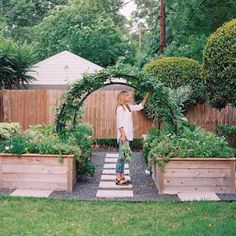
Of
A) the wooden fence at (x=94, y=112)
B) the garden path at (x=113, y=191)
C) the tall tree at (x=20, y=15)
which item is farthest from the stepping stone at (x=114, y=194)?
the tall tree at (x=20, y=15)

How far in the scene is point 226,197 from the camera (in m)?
8.01

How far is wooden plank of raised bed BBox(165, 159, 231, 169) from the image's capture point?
8.43 meters

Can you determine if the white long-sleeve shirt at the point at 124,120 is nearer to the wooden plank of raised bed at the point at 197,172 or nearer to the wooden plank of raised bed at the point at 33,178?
the wooden plank of raised bed at the point at 197,172

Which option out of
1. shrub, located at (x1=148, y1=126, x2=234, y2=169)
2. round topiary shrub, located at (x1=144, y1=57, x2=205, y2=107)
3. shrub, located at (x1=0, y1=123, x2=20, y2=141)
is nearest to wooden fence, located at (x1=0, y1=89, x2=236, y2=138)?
round topiary shrub, located at (x1=144, y1=57, x2=205, y2=107)

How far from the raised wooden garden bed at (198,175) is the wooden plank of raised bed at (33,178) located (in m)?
1.64

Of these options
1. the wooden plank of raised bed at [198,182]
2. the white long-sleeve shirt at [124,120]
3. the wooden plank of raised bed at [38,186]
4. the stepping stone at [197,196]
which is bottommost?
the stepping stone at [197,196]

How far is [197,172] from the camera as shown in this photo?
844 cm

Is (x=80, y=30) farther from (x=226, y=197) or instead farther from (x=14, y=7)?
(x=226, y=197)

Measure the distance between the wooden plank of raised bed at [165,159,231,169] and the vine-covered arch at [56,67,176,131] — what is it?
5.15ft

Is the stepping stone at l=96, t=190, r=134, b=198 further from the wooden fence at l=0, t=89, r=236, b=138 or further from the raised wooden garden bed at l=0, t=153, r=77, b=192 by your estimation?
the wooden fence at l=0, t=89, r=236, b=138

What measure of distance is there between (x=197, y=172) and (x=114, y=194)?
139cm

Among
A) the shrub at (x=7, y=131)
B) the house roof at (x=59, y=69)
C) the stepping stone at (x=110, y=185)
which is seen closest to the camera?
the stepping stone at (x=110, y=185)

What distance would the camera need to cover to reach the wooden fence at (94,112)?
55.9 feet

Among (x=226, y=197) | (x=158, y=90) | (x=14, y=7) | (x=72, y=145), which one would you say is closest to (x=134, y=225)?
(x=226, y=197)
